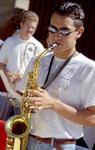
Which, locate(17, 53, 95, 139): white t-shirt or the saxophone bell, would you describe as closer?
locate(17, 53, 95, 139): white t-shirt

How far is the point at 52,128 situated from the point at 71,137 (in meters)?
0.15

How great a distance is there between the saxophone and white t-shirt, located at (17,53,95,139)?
6cm

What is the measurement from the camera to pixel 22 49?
3.55 m

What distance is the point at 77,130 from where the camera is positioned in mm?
1457

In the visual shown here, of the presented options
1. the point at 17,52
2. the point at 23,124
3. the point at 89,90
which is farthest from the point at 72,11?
the point at 17,52

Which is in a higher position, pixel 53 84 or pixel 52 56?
pixel 52 56

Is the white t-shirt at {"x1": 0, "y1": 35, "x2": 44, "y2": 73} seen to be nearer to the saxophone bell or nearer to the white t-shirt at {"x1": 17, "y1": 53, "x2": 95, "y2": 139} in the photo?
the saxophone bell

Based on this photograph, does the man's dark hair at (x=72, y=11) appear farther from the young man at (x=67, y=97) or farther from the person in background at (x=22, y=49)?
the person in background at (x=22, y=49)

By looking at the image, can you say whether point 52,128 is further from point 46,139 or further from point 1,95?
point 1,95

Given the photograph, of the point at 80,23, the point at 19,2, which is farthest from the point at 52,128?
the point at 19,2

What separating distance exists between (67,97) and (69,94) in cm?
3

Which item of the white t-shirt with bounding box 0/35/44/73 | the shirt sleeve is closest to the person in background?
the white t-shirt with bounding box 0/35/44/73

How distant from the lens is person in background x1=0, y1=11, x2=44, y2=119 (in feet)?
11.3

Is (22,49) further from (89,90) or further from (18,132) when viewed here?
(89,90)
